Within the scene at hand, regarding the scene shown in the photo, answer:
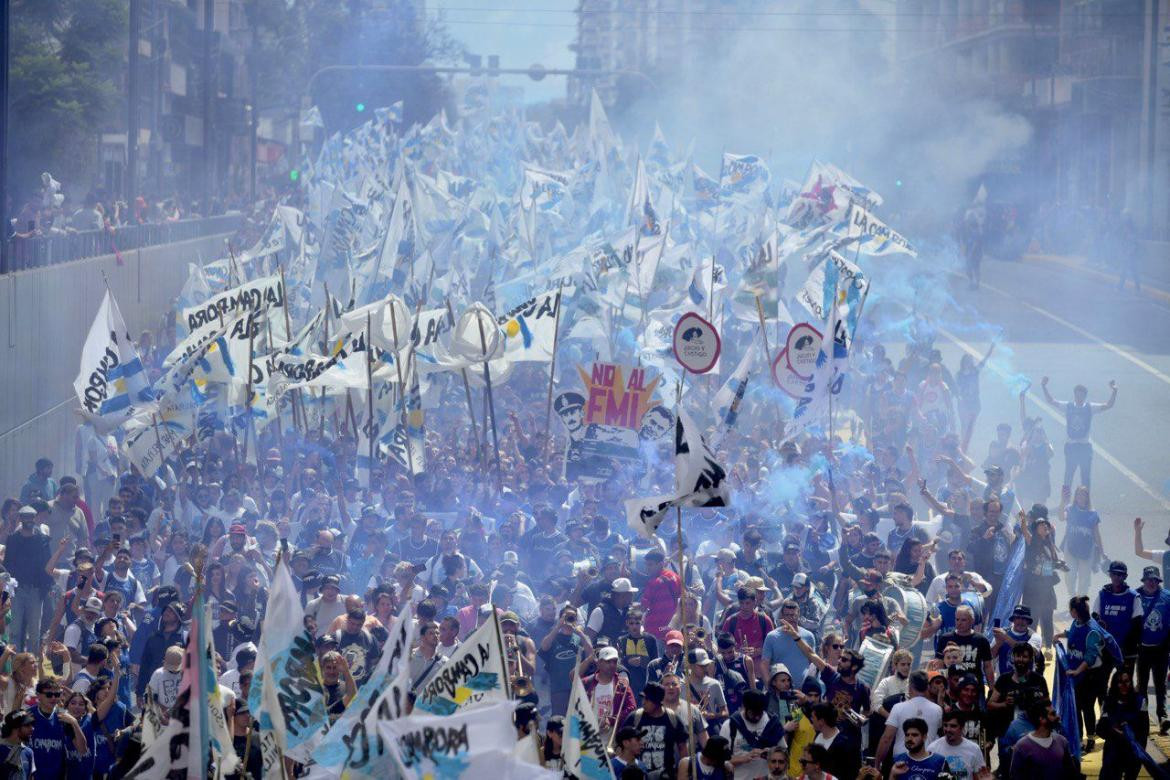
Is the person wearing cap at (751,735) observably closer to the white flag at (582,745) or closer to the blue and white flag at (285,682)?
the white flag at (582,745)

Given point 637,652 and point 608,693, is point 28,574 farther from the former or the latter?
point 608,693

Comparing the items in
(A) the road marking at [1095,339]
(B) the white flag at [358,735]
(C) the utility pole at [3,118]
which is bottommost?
(A) the road marking at [1095,339]

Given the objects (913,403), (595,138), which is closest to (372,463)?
(913,403)

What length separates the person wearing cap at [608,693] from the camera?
10547 mm

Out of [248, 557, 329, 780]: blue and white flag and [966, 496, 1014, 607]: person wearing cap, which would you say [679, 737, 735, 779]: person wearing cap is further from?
[966, 496, 1014, 607]: person wearing cap

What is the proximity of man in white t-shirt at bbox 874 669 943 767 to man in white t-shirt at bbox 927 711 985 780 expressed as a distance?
289 millimetres

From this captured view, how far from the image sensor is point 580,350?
2148 centimetres

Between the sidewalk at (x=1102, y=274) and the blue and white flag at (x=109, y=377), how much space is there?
24514 millimetres

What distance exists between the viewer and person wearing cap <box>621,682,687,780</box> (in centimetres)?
973

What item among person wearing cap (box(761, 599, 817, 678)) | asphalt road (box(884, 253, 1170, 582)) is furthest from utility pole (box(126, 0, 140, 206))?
person wearing cap (box(761, 599, 817, 678))

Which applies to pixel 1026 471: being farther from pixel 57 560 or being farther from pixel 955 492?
pixel 57 560

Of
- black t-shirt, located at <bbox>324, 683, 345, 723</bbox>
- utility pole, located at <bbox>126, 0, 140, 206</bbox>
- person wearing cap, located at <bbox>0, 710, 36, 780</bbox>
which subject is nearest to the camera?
person wearing cap, located at <bbox>0, 710, 36, 780</bbox>

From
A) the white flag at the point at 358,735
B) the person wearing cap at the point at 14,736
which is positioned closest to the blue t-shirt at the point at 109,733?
the person wearing cap at the point at 14,736

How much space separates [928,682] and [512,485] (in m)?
7.43
